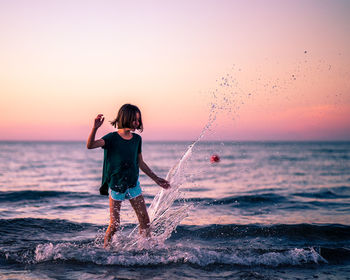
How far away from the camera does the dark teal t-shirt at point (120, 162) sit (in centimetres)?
460

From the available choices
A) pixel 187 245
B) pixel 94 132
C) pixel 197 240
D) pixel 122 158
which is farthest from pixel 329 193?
pixel 94 132

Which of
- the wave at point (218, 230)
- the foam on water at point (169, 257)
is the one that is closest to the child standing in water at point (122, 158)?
the foam on water at point (169, 257)

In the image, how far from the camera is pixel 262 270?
4621mm

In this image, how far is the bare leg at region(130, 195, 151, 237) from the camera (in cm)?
484

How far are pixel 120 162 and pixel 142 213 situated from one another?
0.82 metres

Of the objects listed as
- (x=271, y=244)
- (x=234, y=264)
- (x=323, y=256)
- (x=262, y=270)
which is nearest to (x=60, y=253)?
(x=234, y=264)

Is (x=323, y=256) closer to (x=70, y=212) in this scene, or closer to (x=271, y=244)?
(x=271, y=244)

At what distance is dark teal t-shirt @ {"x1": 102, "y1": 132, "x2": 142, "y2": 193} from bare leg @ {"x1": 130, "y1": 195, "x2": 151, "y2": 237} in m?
0.25

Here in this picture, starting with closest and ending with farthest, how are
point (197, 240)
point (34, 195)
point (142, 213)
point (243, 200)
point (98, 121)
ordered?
point (98, 121) → point (142, 213) → point (197, 240) → point (243, 200) → point (34, 195)

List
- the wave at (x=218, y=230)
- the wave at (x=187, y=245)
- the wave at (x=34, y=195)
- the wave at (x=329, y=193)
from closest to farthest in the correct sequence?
the wave at (x=187, y=245), the wave at (x=218, y=230), the wave at (x=34, y=195), the wave at (x=329, y=193)

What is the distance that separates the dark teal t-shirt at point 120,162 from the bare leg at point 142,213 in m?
0.25

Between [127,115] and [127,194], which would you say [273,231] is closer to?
[127,194]

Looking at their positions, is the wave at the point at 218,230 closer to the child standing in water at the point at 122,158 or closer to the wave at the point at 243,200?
the child standing in water at the point at 122,158

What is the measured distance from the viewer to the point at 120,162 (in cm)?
464
